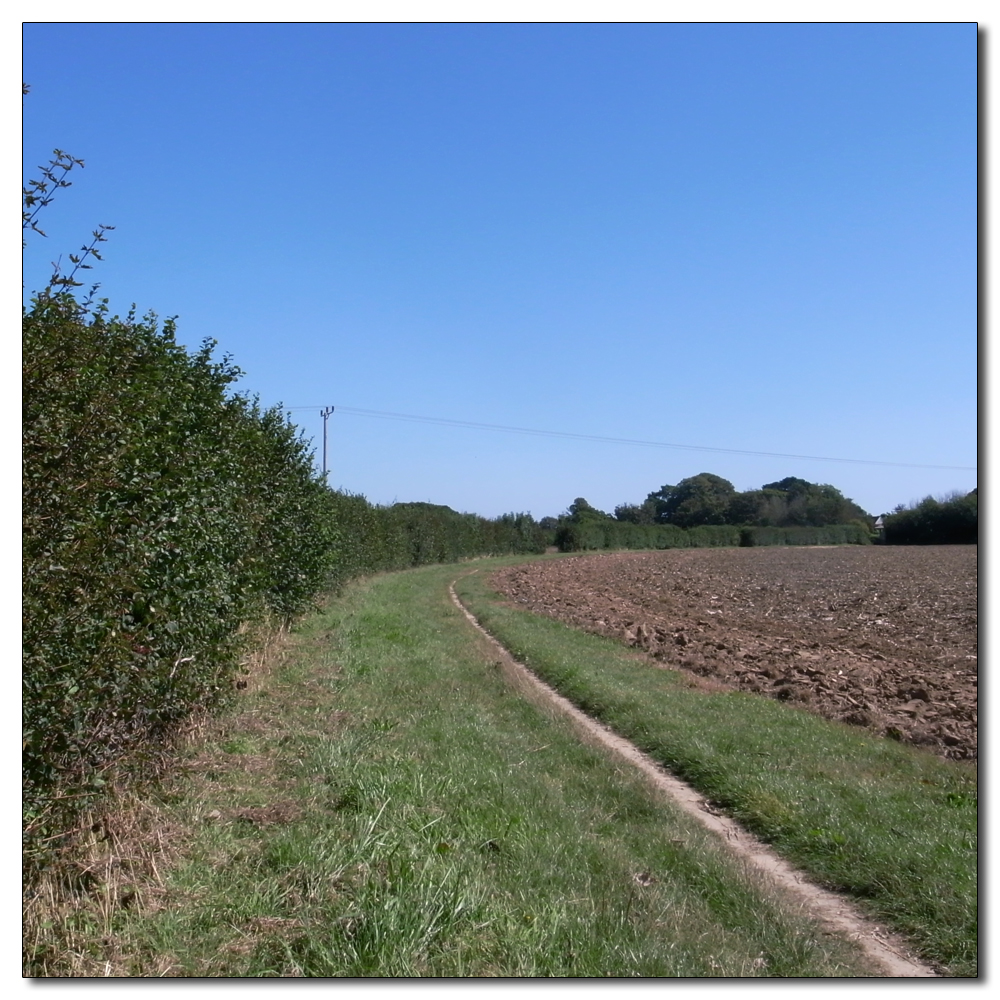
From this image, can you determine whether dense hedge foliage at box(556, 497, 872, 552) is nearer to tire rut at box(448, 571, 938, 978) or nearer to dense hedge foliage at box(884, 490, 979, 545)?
dense hedge foliage at box(884, 490, 979, 545)

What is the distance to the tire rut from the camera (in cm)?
437

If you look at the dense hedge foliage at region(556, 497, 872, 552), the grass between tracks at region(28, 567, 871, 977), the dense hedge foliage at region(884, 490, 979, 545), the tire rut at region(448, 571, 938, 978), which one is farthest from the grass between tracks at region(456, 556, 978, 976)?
the dense hedge foliage at region(556, 497, 872, 552)

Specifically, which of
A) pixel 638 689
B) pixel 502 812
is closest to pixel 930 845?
pixel 502 812

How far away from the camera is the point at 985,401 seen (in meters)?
3.88

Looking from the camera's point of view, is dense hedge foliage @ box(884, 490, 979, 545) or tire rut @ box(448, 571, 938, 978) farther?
dense hedge foliage @ box(884, 490, 979, 545)

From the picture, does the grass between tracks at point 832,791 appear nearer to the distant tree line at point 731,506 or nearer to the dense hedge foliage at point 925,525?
the dense hedge foliage at point 925,525

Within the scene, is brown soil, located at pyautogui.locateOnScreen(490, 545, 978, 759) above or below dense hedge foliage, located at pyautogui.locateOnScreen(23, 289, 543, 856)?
below

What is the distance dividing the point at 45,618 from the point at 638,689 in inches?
342

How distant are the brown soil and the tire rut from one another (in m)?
2.83

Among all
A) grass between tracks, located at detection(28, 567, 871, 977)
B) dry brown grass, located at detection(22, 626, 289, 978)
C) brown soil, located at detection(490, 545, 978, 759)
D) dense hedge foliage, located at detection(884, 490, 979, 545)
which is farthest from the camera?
dense hedge foliage, located at detection(884, 490, 979, 545)

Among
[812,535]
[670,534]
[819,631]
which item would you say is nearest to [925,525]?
[819,631]

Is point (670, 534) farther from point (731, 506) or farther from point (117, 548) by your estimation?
point (117, 548)

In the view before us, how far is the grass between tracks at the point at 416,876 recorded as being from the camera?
3.88 metres

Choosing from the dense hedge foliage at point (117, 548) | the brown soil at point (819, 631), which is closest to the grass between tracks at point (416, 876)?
the dense hedge foliage at point (117, 548)
